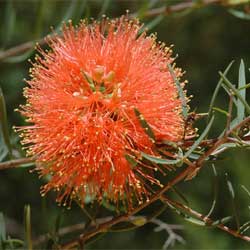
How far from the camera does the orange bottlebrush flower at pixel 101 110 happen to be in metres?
0.88

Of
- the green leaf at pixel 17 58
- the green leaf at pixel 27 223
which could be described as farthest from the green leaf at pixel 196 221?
the green leaf at pixel 17 58

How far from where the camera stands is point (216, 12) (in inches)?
103

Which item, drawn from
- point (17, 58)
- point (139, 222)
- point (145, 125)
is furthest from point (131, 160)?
point (17, 58)

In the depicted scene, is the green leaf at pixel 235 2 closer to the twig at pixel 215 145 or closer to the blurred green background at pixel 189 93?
the twig at pixel 215 145

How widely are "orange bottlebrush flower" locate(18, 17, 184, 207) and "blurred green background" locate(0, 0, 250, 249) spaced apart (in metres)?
1.00

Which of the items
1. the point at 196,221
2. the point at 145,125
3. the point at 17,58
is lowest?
the point at 196,221

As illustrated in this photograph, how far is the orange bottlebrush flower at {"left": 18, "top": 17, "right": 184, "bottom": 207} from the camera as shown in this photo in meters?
0.88

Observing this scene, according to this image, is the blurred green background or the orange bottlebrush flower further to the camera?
the blurred green background

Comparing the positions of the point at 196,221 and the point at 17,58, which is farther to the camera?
the point at 17,58

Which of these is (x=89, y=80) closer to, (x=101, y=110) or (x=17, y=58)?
(x=101, y=110)

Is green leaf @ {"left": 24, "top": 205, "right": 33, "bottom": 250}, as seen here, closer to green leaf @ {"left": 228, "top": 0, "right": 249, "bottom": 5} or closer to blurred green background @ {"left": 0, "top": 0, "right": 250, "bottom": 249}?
green leaf @ {"left": 228, "top": 0, "right": 249, "bottom": 5}

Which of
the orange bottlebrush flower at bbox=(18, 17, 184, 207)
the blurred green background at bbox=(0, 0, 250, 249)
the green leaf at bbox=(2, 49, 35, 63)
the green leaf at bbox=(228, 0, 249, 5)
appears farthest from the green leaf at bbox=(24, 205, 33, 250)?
the blurred green background at bbox=(0, 0, 250, 249)

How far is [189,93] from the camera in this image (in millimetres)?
2404

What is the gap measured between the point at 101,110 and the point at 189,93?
5.05 ft
